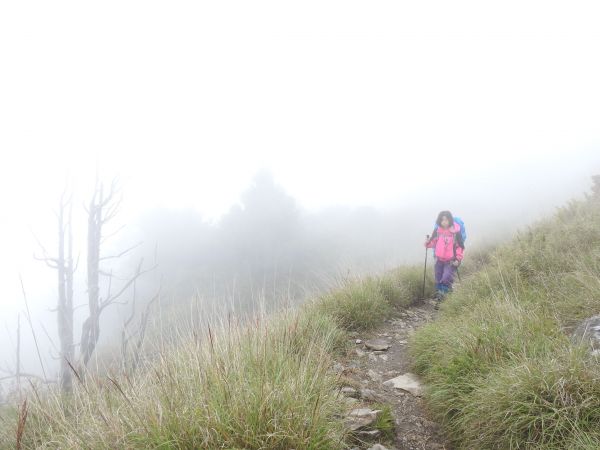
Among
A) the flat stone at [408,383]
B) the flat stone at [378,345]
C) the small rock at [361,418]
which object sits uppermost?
the small rock at [361,418]

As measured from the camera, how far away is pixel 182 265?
4809 cm

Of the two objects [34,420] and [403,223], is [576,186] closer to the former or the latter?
[403,223]

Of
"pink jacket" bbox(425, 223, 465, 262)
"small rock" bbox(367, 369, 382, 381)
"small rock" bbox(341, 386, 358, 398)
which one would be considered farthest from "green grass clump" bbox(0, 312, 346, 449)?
"pink jacket" bbox(425, 223, 465, 262)

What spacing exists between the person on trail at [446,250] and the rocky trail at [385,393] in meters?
2.57

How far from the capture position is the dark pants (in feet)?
23.9

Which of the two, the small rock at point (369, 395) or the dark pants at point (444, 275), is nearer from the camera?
the small rock at point (369, 395)

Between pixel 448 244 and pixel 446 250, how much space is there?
6.9 inches

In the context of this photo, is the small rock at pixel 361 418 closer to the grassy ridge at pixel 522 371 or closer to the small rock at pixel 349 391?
the small rock at pixel 349 391

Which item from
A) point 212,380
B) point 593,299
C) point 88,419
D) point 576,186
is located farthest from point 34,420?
point 576,186

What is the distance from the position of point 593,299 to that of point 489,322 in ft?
3.72

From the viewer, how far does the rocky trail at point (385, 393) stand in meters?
2.46

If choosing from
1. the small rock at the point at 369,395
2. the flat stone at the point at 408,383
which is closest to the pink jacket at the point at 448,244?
the flat stone at the point at 408,383

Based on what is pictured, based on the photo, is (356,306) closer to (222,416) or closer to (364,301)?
(364,301)

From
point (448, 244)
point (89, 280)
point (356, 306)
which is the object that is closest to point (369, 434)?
point (356, 306)
